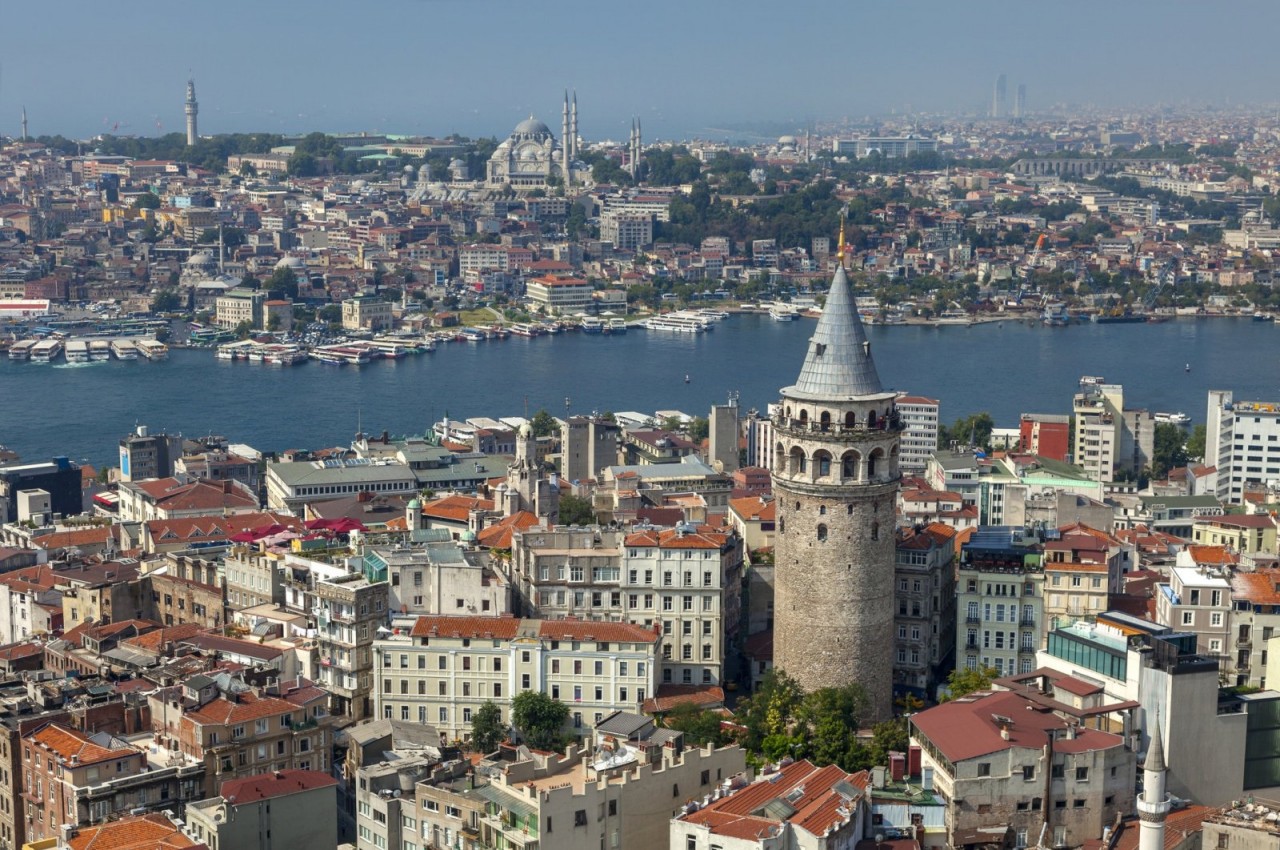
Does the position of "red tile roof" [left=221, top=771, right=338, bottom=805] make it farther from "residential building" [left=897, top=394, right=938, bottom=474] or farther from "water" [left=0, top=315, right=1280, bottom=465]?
"water" [left=0, top=315, right=1280, bottom=465]

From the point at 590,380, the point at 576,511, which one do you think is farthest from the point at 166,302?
the point at 576,511

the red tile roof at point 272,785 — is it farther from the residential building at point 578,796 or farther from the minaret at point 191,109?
the minaret at point 191,109

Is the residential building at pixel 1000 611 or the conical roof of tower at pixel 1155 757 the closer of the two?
the conical roof of tower at pixel 1155 757

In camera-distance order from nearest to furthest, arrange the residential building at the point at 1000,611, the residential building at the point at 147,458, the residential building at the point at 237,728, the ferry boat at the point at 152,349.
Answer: the residential building at the point at 237,728 < the residential building at the point at 1000,611 < the residential building at the point at 147,458 < the ferry boat at the point at 152,349

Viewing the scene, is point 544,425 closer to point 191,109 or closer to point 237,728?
point 237,728

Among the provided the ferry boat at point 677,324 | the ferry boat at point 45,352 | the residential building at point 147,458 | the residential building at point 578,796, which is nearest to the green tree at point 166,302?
the ferry boat at point 45,352

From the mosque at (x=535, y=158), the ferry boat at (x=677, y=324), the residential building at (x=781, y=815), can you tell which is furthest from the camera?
the mosque at (x=535, y=158)

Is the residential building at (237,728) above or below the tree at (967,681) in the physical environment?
above
